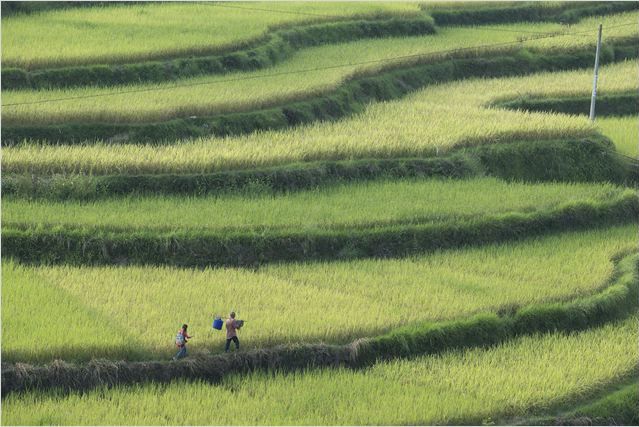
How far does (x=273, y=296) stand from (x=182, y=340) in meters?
2.12

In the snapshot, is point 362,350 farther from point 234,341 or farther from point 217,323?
point 217,323

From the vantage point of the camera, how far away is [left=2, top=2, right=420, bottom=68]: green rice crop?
23766 mm

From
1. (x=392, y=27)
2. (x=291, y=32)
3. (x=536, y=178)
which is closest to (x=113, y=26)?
(x=291, y=32)

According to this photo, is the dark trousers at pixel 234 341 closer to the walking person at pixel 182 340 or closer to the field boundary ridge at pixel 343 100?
the walking person at pixel 182 340

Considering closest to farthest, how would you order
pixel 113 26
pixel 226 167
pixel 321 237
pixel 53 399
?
pixel 53 399, pixel 321 237, pixel 226 167, pixel 113 26

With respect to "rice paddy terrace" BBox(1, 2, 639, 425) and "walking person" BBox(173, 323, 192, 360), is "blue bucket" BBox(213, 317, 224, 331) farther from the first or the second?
"walking person" BBox(173, 323, 192, 360)

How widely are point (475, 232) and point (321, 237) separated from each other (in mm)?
2199

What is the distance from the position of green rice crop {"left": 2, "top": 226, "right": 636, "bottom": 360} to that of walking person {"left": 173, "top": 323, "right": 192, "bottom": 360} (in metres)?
0.21

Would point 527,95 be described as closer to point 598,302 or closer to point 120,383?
point 598,302

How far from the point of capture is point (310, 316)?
15680mm

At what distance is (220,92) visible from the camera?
23.0 metres

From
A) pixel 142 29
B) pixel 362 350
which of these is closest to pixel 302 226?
pixel 362 350

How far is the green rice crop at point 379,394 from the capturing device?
13.6 metres

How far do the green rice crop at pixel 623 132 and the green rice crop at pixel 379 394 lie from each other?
8.50 metres
